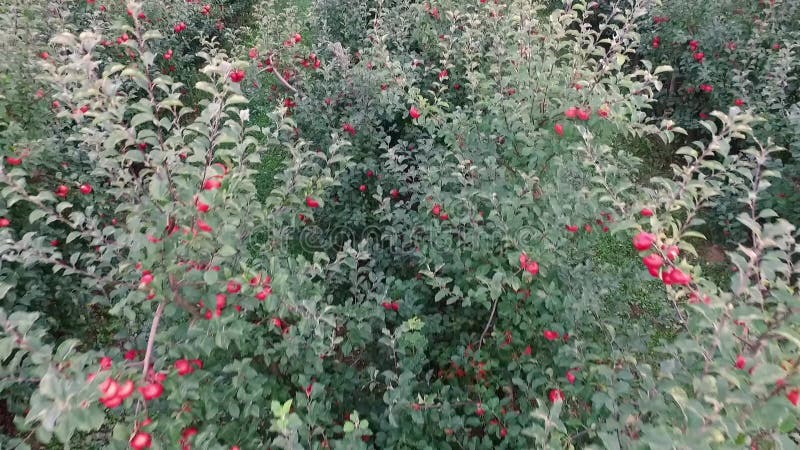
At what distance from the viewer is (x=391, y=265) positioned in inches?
125

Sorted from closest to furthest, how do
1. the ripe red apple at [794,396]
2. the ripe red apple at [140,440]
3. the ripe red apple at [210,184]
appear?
the ripe red apple at [794,396]
the ripe red apple at [140,440]
the ripe red apple at [210,184]

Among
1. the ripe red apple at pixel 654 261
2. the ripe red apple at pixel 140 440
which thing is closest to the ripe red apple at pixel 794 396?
the ripe red apple at pixel 654 261

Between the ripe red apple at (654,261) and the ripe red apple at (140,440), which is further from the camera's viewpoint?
the ripe red apple at (654,261)

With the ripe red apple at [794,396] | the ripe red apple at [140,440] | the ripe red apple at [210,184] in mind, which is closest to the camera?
the ripe red apple at [794,396]

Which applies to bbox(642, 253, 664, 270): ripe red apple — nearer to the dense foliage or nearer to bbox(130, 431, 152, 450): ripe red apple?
the dense foliage

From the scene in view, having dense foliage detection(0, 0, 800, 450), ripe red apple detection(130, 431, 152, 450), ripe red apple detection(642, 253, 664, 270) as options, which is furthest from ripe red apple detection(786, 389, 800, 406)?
ripe red apple detection(130, 431, 152, 450)

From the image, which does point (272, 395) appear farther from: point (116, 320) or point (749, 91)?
point (749, 91)

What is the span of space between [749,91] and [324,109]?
417 centimetres

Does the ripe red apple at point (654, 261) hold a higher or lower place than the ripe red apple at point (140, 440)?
higher

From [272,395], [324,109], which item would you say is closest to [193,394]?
[272,395]

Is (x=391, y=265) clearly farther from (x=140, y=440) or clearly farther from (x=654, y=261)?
(x=140, y=440)

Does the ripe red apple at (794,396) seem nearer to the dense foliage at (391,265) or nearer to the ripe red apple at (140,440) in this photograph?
the dense foliage at (391,265)

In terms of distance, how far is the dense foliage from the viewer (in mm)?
1490

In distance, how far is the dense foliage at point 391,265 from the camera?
149cm
